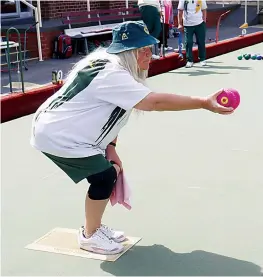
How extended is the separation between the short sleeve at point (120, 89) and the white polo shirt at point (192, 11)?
772 centimetres

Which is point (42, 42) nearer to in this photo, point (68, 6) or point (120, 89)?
point (68, 6)

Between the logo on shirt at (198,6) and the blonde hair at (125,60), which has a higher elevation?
the blonde hair at (125,60)

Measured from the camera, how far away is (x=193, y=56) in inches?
440

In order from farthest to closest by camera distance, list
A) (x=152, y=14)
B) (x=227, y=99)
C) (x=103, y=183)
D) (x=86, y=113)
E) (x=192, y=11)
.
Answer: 1. (x=192, y=11)
2. (x=152, y=14)
3. (x=103, y=183)
4. (x=86, y=113)
5. (x=227, y=99)

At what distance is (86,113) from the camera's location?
297cm

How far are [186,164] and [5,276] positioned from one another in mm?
2242

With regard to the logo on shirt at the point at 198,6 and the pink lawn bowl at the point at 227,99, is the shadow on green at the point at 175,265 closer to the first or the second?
the pink lawn bowl at the point at 227,99

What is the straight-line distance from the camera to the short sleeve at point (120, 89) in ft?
9.27

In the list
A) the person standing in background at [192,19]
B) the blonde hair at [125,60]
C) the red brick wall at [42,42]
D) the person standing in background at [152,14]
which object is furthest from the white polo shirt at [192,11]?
the blonde hair at [125,60]

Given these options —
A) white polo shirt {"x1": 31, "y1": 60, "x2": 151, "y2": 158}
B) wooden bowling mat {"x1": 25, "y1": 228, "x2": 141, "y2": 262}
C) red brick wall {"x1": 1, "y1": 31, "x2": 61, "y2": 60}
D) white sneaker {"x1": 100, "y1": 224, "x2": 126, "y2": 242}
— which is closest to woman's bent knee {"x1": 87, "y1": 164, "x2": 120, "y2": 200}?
white polo shirt {"x1": 31, "y1": 60, "x2": 151, "y2": 158}

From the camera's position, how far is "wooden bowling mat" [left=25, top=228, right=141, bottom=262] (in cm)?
329

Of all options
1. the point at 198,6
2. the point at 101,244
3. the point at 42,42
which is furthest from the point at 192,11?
the point at 101,244

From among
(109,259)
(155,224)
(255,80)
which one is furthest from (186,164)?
(255,80)

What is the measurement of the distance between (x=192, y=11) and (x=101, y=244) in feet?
25.2
